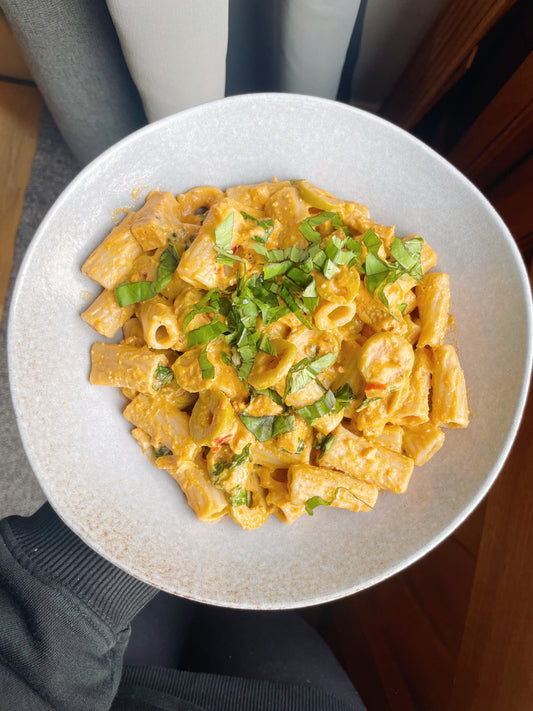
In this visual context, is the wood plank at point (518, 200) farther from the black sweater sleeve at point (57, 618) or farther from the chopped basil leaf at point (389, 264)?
the black sweater sleeve at point (57, 618)

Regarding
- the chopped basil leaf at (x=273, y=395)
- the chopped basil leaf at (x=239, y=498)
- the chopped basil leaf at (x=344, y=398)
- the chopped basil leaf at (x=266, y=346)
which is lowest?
the chopped basil leaf at (x=239, y=498)

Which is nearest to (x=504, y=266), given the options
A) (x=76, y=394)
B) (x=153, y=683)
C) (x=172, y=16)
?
(x=172, y=16)

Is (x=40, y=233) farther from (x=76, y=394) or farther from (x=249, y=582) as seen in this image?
(x=249, y=582)

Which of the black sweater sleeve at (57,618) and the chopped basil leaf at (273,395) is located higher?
the chopped basil leaf at (273,395)

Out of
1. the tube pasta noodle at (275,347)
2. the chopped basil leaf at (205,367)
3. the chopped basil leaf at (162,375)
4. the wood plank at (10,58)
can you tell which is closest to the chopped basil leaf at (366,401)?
the tube pasta noodle at (275,347)

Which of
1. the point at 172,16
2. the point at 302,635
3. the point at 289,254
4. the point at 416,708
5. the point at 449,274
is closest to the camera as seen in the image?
the point at 172,16

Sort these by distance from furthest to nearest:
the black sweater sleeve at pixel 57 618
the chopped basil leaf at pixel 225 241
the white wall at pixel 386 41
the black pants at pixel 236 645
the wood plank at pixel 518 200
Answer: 1. the black pants at pixel 236 645
2. the white wall at pixel 386 41
3. the wood plank at pixel 518 200
4. the black sweater sleeve at pixel 57 618
5. the chopped basil leaf at pixel 225 241

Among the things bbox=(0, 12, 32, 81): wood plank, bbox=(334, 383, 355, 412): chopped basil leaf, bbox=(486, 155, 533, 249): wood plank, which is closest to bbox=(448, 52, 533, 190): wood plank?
bbox=(486, 155, 533, 249): wood plank

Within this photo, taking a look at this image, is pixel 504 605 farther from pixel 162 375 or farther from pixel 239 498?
pixel 162 375
